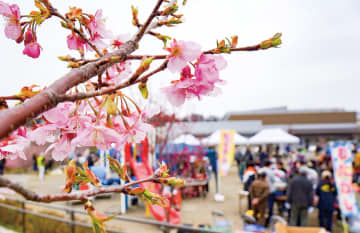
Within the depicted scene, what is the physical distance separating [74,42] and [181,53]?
0.39m

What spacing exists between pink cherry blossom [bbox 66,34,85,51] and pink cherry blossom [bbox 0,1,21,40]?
0.12 meters

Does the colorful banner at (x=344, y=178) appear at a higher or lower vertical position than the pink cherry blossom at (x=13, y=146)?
lower

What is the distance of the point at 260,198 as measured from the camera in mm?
5746

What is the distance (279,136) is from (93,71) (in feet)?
40.3

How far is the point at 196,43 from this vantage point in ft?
1.83

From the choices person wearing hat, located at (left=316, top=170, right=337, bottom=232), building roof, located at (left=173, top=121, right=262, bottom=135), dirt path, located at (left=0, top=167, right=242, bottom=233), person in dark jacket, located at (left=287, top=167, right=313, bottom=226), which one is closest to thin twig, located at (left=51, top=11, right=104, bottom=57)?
dirt path, located at (left=0, top=167, right=242, bottom=233)

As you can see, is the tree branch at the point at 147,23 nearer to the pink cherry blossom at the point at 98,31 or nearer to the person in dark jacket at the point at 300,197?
the pink cherry blossom at the point at 98,31

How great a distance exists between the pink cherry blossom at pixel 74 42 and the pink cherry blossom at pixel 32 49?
78 millimetres

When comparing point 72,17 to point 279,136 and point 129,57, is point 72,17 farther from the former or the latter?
point 279,136

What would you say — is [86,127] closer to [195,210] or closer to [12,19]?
[12,19]

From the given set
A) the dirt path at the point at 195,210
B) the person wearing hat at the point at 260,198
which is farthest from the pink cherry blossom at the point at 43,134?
the person wearing hat at the point at 260,198

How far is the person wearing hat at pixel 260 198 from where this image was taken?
5.76 metres

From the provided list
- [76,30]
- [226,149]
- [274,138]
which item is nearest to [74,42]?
[76,30]

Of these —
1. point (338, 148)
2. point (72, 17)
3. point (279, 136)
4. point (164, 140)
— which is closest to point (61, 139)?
point (72, 17)
